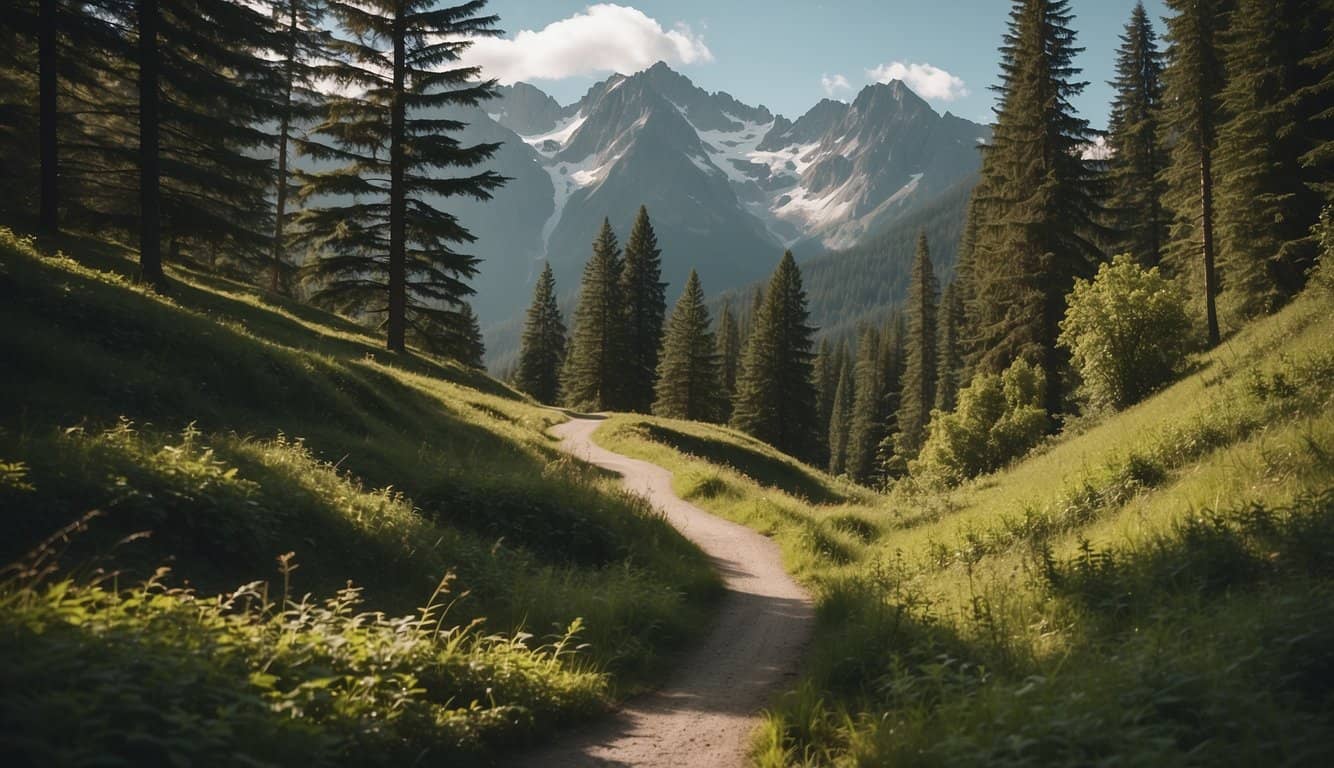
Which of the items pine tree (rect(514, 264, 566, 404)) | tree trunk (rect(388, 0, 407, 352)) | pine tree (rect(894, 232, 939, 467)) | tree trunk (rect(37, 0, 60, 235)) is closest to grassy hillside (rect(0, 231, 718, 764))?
tree trunk (rect(37, 0, 60, 235))

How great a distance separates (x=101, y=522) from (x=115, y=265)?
1594 cm

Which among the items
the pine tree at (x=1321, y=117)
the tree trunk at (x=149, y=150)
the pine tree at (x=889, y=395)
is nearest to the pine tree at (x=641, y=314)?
the pine tree at (x=889, y=395)

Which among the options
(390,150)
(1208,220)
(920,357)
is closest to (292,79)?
(390,150)

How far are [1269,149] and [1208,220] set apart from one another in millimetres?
3109

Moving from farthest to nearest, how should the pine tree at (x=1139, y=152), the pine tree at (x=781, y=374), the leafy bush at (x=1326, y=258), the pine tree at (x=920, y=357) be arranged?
the pine tree at (x=920, y=357), the pine tree at (x=781, y=374), the pine tree at (x=1139, y=152), the leafy bush at (x=1326, y=258)

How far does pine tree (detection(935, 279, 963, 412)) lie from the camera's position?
189ft

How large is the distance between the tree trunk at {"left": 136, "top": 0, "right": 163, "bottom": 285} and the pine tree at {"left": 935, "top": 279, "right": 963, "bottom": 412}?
51777 mm

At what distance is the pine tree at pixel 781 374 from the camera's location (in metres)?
51.3

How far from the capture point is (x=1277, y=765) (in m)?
3.26

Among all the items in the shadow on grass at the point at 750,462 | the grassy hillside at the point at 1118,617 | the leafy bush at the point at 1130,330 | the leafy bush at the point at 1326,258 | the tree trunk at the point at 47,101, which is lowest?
the shadow on grass at the point at 750,462

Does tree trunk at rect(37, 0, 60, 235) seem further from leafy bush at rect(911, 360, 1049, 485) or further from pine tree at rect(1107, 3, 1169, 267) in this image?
pine tree at rect(1107, 3, 1169, 267)

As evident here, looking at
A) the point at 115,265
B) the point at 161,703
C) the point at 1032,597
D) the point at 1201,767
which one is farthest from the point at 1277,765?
the point at 115,265

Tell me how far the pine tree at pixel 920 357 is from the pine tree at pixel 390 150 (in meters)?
45.5

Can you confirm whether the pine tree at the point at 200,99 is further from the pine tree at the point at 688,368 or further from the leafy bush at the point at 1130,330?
the pine tree at the point at 688,368
